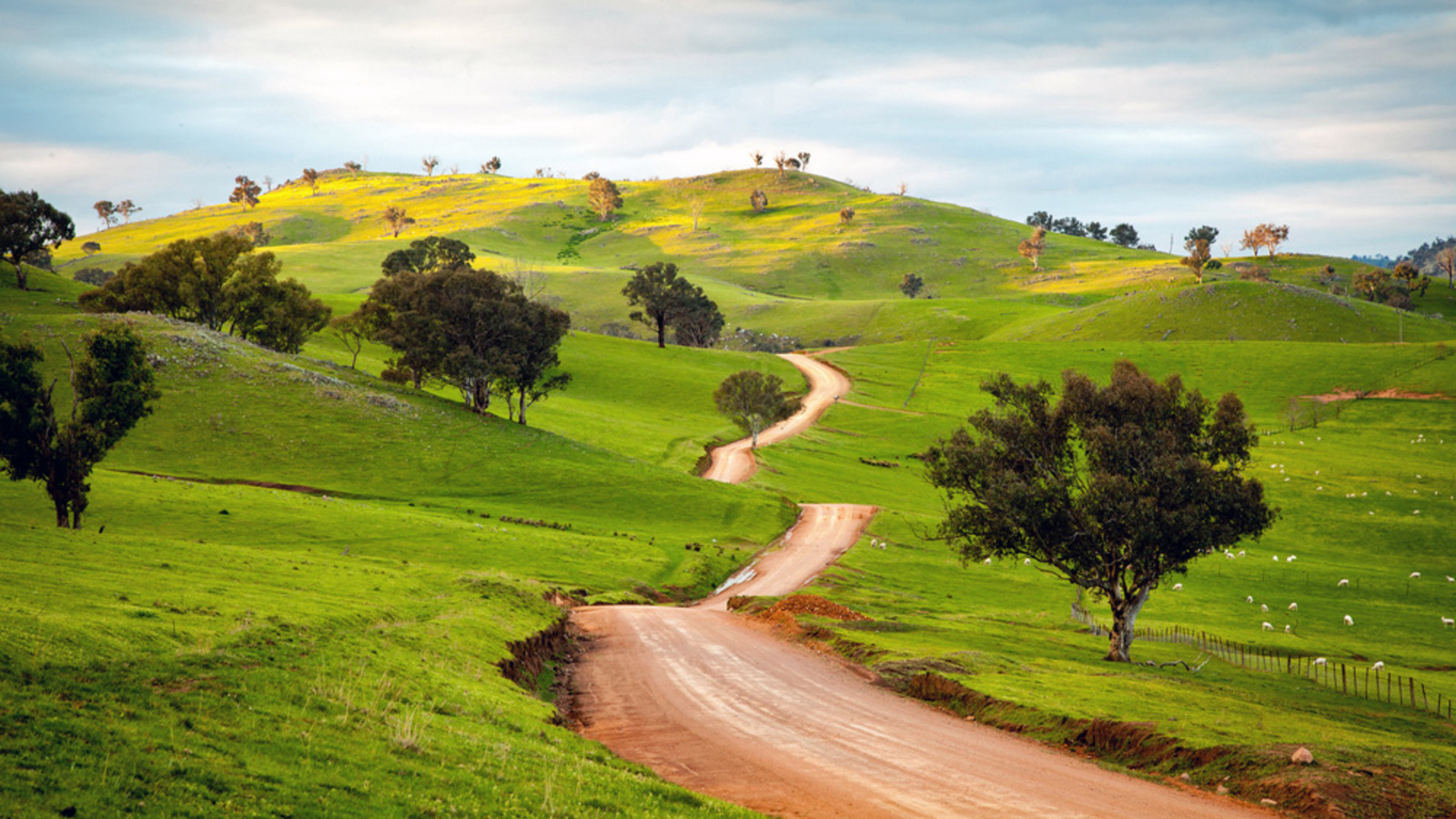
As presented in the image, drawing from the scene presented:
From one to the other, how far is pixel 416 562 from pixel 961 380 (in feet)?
393

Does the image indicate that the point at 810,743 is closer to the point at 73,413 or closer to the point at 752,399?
the point at 73,413

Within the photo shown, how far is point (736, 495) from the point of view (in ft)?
273

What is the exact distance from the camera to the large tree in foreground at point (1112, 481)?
3934cm

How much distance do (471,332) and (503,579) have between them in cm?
4923

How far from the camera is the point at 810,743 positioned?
2420 cm

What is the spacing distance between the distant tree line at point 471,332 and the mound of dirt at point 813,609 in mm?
50046

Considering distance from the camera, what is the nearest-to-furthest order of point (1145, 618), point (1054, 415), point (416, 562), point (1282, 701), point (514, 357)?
point (1282, 701) < point (1054, 415) < point (416, 562) < point (1145, 618) < point (514, 357)

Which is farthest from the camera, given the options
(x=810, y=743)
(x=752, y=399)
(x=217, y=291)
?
(x=752, y=399)

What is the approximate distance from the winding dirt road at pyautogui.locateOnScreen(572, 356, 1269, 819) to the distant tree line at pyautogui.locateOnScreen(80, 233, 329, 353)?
8203 cm

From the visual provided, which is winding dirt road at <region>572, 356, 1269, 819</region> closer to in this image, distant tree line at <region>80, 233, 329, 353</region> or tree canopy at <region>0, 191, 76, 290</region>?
distant tree line at <region>80, 233, 329, 353</region>

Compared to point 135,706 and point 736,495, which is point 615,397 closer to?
point 736,495

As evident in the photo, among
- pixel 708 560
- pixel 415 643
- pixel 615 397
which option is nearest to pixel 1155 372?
pixel 615 397

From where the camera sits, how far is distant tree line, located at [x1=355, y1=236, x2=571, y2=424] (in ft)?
293

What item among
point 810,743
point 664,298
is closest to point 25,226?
point 664,298
